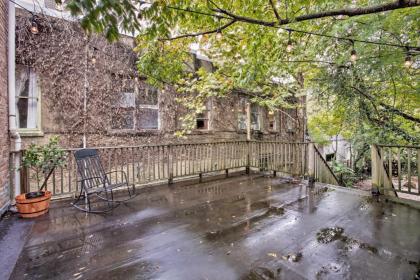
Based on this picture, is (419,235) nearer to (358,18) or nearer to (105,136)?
(358,18)

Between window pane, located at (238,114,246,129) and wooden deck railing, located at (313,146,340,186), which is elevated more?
window pane, located at (238,114,246,129)

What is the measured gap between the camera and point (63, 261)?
7.21 ft

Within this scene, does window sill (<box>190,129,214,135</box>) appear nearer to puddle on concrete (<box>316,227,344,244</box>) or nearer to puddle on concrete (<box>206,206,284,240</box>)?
puddle on concrete (<box>206,206,284,240</box>)

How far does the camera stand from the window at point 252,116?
9398mm

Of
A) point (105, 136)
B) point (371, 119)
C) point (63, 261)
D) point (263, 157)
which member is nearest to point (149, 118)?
point (105, 136)

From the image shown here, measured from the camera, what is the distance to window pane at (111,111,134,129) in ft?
19.8

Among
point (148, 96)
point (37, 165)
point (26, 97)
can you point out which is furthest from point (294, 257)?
point (26, 97)

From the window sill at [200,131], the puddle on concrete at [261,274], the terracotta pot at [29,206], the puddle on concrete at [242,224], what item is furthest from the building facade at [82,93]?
the puddle on concrete at [261,274]

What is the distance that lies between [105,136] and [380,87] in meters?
7.29

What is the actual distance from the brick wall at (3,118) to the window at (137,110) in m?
2.55

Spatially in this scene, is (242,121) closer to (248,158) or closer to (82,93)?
(248,158)

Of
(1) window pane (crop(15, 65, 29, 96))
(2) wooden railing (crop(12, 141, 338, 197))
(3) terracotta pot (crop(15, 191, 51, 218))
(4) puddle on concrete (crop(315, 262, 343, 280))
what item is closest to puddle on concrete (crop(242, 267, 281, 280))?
(4) puddle on concrete (crop(315, 262, 343, 280))

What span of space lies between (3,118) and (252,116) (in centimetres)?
849

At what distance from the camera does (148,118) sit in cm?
670
